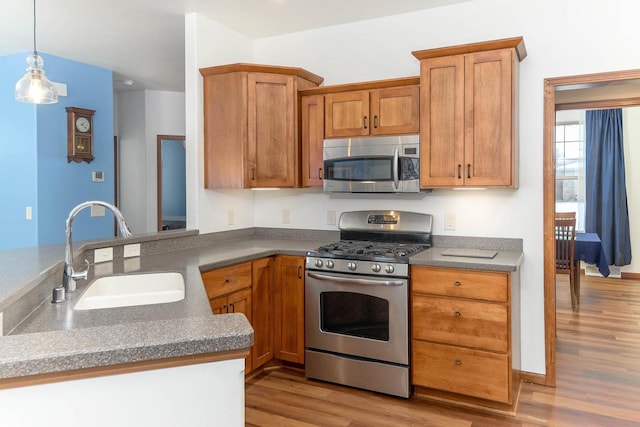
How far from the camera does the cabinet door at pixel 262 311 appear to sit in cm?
307

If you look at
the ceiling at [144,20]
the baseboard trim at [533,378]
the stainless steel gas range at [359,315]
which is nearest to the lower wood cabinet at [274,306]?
the stainless steel gas range at [359,315]

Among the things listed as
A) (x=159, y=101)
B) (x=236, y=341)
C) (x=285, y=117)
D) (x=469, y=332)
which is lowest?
(x=469, y=332)

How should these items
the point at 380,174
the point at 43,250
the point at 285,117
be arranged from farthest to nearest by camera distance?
the point at 285,117, the point at 380,174, the point at 43,250

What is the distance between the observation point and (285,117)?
11.2 ft

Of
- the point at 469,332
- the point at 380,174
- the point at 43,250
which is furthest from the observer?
the point at 380,174

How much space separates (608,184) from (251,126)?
5445 millimetres

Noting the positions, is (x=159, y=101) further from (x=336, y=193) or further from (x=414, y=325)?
(x=414, y=325)

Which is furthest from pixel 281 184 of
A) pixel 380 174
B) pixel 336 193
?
pixel 380 174

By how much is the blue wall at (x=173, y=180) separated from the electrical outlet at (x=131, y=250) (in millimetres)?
3699

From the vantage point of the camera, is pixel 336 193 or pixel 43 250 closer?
pixel 43 250

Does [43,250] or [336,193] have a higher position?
[336,193]

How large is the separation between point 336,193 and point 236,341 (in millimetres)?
2744

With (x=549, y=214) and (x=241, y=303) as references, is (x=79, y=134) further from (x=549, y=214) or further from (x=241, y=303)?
(x=549, y=214)

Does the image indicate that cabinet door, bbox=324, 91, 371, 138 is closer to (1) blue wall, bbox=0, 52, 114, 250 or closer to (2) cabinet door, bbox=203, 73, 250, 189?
(2) cabinet door, bbox=203, 73, 250, 189
